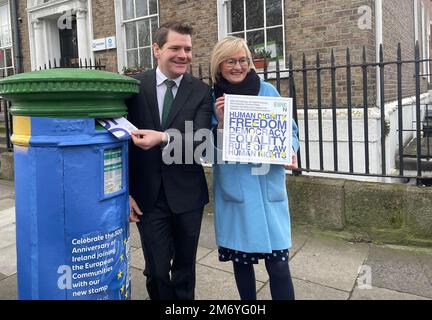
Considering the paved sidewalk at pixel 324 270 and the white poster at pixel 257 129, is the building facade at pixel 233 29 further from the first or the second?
the white poster at pixel 257 129

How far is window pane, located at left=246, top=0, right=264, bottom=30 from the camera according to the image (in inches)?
287

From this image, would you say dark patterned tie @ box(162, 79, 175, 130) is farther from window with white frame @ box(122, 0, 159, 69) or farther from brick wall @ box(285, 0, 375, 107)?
window with white frame @ box(122, 0, 159, 69)

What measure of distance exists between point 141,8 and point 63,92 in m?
7.78

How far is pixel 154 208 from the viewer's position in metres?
2.37

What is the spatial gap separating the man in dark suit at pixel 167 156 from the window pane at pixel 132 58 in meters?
7.26

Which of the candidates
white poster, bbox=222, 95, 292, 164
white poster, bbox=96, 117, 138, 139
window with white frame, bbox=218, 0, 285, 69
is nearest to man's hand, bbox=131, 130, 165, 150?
white poster, bbox=96, 117, 138, 139

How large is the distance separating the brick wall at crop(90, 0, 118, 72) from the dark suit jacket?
24.7 ft

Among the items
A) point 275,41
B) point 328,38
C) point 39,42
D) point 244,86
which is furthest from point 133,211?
point 39,42

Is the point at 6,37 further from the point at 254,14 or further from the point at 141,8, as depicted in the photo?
the point at 254,14

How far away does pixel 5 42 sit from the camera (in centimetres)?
1226

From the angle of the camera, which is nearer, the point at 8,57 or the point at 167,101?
the point at 167,101
